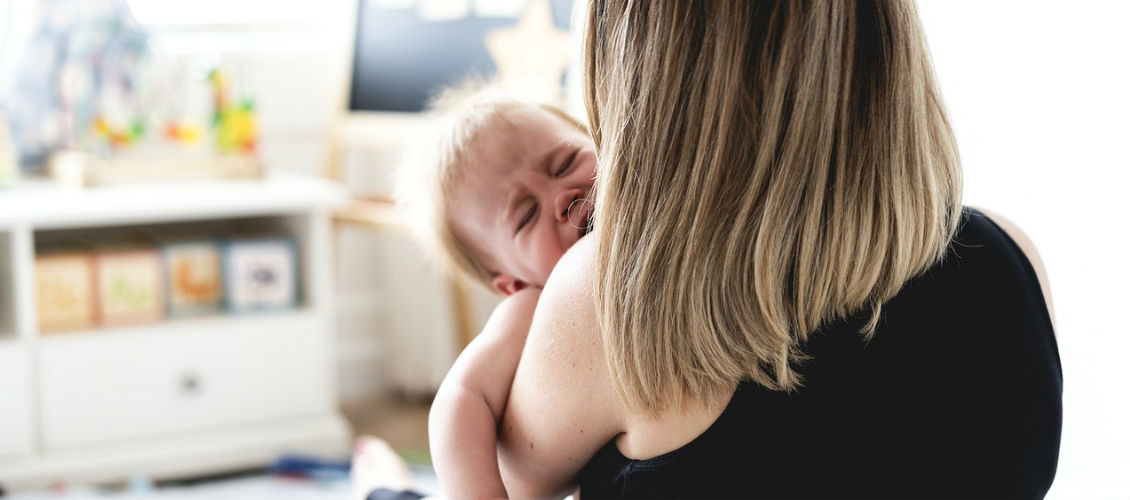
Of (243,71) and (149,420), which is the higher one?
(243,71)

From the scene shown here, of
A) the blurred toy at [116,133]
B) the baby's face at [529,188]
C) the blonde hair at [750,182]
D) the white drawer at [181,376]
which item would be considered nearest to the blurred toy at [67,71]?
the blurred toy at [116,133]

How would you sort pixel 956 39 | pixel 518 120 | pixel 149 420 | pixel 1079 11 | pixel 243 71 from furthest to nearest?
pixel 243 71 < pixel 149 420 < pixel 956 39 < pixel 1079 11 < pixel 518 120

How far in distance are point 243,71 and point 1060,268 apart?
1.98 metres

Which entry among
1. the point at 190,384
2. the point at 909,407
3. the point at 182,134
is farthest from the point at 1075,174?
the point at 182,134

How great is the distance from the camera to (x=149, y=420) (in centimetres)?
217

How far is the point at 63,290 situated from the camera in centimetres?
212

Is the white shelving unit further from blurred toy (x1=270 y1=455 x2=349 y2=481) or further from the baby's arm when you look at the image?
the baby's arm

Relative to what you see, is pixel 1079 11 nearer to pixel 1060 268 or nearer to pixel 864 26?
pixel 1060 268

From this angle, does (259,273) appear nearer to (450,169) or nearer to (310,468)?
(310,468)

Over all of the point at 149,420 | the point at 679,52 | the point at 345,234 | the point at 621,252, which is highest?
the point at 679,52

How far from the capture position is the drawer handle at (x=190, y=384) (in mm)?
2184

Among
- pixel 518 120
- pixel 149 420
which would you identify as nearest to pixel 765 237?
pixel 518 120

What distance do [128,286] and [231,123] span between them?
1.38 ft

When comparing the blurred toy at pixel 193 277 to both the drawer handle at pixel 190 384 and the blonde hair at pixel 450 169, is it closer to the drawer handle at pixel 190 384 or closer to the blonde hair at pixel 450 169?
the drawer handle at pixel 190 384
